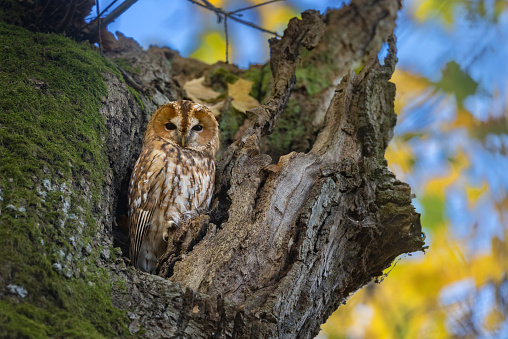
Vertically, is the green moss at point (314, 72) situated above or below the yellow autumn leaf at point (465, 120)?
above

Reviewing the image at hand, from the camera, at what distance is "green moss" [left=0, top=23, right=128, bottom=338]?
1.44 metres

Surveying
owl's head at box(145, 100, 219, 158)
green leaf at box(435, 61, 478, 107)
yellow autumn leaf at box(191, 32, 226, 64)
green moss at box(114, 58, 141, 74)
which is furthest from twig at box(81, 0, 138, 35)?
green leaf at box(435, 61, 478, 107)

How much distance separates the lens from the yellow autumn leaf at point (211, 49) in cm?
416

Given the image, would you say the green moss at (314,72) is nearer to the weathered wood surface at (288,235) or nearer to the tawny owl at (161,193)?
the weathered wood surface at (288,235)

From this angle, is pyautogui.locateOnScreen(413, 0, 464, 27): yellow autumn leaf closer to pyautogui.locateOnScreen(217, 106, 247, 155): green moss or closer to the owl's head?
the owl's head

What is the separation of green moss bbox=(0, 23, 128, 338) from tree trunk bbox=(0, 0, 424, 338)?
0.11 m

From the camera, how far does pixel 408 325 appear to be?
143 inches

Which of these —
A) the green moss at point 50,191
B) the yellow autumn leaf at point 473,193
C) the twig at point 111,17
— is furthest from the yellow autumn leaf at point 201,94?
the yellow autumn leaf at point 473,193

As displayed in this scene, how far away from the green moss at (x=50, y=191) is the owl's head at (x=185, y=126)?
1.62 feet

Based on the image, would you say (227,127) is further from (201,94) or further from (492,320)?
(492,320)

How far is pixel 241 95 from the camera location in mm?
3598

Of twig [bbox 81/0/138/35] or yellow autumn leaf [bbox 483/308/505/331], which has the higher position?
twig [bbox 81/0/138/35]

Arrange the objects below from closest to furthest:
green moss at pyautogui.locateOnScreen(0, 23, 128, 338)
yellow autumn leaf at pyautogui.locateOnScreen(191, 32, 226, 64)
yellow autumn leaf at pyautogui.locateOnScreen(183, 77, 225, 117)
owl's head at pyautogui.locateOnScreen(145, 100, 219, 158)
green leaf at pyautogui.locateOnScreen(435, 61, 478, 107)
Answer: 1. green moss at pyautogui.locateOnScreen(0, 23, 128, 338)
2. green leaf at pyautogui.locateOnScreen(435, 61, 478, 107)
3. owl's head at pyautogui.locateOnScreen(145, 100, 219, 158)
4. yellow autumn leaf at pyautogui.locateOnScreen(183, 77, 225, 117)
5. yellow autumn leaf at pyautogui.locateOnScreen(191, 32, 226, 64)

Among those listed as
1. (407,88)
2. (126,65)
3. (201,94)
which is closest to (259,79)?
(201,94)
